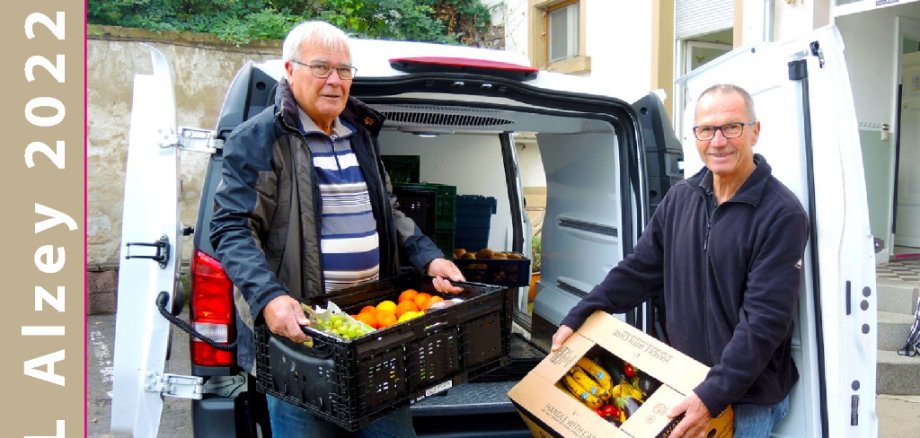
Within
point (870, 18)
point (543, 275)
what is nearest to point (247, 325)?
point (543, 275)

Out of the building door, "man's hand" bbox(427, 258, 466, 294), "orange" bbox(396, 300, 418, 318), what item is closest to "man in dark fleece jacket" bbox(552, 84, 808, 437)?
"man's hand" bbox(427, 258, 466, 294)

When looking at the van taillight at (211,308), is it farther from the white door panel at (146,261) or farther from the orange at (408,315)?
the orange at (408,315)

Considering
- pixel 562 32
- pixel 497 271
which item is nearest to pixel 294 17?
pixel 562 32

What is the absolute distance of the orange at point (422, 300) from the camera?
251 centimetres

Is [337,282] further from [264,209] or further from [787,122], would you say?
[787,122]

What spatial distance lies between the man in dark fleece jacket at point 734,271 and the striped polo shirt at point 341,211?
101cm

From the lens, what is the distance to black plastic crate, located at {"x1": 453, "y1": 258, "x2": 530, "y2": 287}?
4.93 metres

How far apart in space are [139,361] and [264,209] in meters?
0.68

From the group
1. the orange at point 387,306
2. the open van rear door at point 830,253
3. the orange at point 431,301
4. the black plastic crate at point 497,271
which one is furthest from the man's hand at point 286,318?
the black plastic crate at point 497,271

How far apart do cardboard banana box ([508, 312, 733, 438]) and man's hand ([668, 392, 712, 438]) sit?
3 cm

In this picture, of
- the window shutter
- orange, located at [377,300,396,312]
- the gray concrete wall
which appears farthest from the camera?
the window shutter

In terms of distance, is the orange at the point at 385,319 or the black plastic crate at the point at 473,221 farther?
the black plastic crate at the point at 473,221

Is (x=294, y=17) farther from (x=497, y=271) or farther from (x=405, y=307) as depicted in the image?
(x=405, y=307)

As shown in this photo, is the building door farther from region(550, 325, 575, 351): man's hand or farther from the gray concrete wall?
the gray concrete wall
